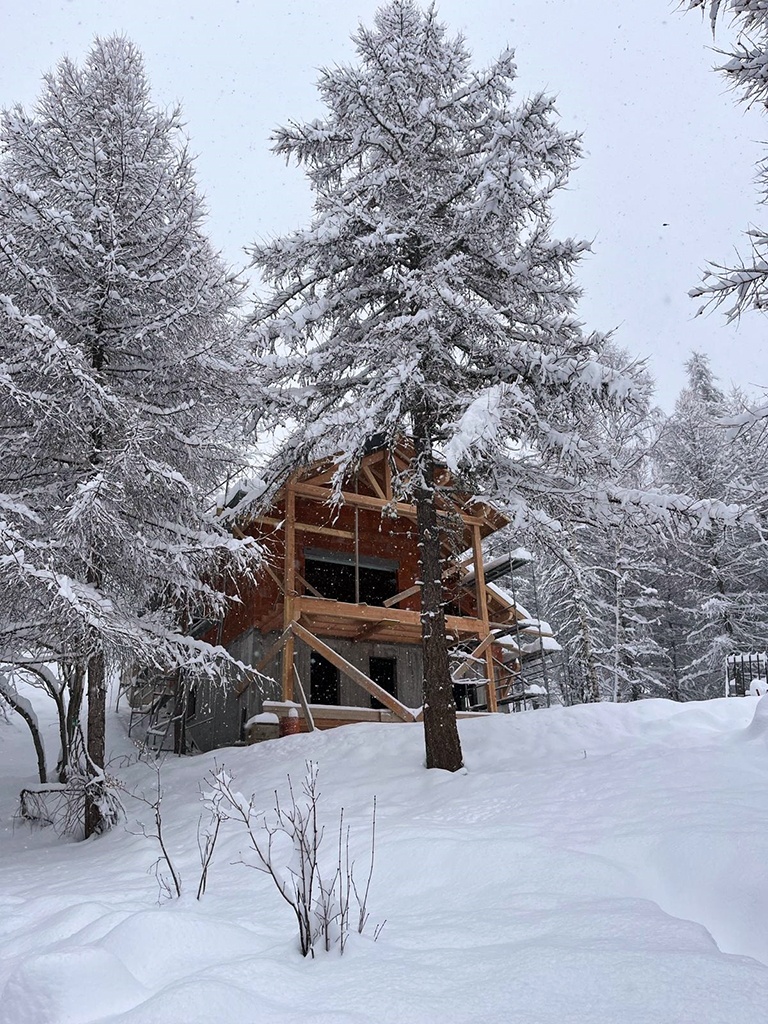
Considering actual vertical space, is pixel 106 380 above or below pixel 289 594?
above

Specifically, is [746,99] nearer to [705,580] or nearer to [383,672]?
[383,672]

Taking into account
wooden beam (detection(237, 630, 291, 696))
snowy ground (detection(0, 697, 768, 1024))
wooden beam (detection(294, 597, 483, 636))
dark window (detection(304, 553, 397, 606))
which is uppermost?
dark window (detection(304, 553, 397, 606))

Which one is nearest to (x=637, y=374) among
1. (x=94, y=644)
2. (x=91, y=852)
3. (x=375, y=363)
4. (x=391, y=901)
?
(x=375, y=363)

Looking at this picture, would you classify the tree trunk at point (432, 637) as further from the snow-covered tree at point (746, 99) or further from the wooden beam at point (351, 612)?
the wooden beam at point (351, 612)

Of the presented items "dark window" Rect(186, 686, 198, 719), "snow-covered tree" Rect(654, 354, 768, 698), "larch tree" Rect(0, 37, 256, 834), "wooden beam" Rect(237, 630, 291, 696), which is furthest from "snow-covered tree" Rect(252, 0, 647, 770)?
"snow-covered tree" Rect(654, 354, 768, 698)

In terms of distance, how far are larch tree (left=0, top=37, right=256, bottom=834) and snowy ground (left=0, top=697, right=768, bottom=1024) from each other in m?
2.87

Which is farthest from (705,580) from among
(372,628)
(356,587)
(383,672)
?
(356,587)

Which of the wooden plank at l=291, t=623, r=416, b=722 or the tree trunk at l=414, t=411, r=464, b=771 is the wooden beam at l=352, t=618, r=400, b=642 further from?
the tree trunk at l=414, t=411, r=464, b=771

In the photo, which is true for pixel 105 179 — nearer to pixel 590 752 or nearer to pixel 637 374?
pixel 637 374

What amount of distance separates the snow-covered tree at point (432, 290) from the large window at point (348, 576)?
7.30 m

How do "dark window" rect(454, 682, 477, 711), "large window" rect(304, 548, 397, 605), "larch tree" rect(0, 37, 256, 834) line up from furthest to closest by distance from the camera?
"dark window" rect(454, 682, 477, 711)
"large window" rect(304, 548, 397, 605)
"larch tree" rect(0, 37, 256, 834)

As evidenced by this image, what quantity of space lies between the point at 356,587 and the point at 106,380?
6254 millimetres

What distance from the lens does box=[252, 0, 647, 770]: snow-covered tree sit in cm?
894

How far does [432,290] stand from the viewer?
886cm
